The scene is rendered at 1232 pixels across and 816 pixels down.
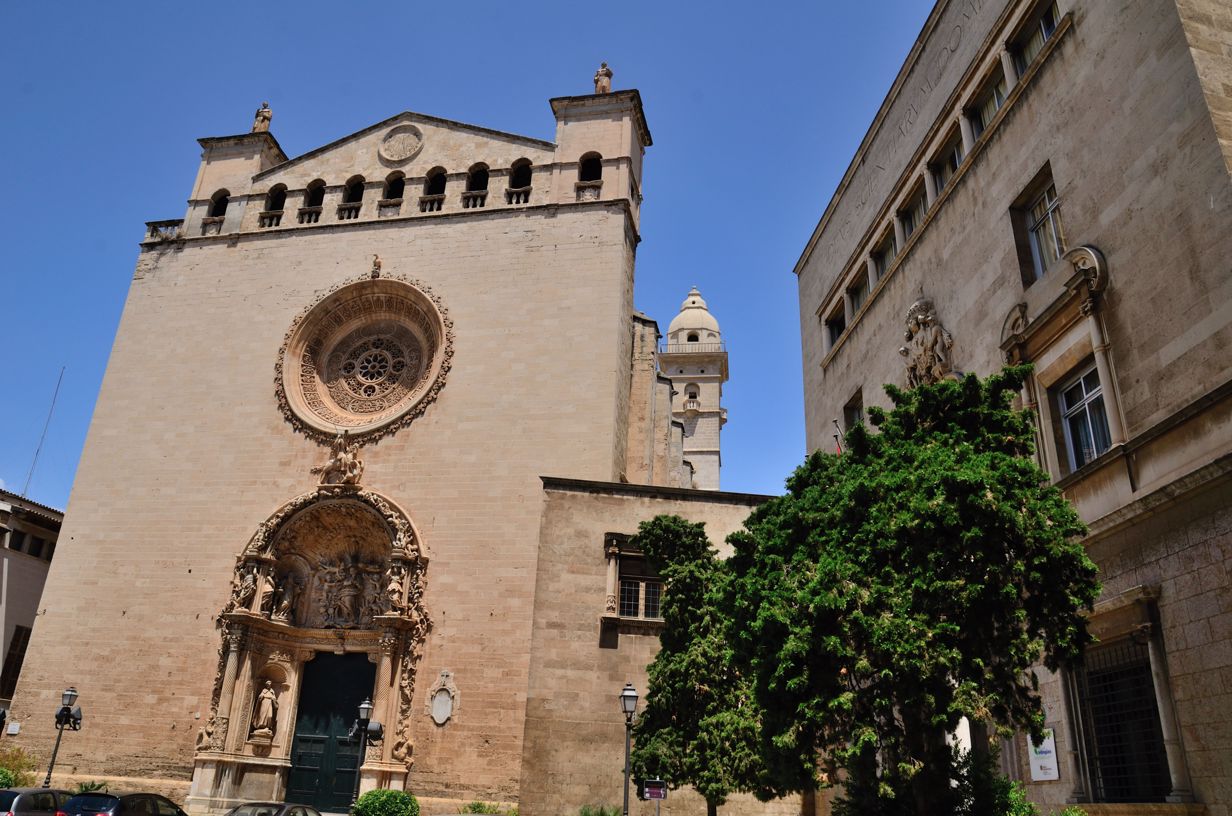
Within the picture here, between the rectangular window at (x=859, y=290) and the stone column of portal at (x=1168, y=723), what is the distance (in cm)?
1076

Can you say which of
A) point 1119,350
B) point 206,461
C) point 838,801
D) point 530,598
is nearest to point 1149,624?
point 1119,350

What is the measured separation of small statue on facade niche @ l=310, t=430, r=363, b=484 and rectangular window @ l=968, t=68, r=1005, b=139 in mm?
15975

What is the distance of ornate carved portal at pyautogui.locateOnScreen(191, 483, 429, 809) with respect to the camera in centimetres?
1967

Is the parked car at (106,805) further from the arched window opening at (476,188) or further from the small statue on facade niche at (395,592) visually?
the arched window opening at (476,188)

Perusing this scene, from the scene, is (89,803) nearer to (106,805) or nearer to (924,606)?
(106,805)

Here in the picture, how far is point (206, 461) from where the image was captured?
2347 cm

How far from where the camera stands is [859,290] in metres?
19.4

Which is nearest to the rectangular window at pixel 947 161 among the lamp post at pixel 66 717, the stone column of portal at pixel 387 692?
the stone column of portal at pixel 387 692

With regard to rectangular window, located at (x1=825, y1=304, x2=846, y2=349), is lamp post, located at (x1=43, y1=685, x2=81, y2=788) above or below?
below

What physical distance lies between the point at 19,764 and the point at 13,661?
20.6 feet

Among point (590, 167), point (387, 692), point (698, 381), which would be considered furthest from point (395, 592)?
point (698, 381)

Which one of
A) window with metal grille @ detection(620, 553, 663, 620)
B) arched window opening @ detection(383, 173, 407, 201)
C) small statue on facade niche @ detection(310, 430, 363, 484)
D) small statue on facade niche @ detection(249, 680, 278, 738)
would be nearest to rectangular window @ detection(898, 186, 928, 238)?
window with metal grille @ detection(620, 553, 663, 620)

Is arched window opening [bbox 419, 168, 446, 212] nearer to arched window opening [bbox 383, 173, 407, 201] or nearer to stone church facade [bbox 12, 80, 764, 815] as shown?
stone church facade [bbox 12, 80, 764, 815]

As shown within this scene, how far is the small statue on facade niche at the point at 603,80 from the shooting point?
2731cm
